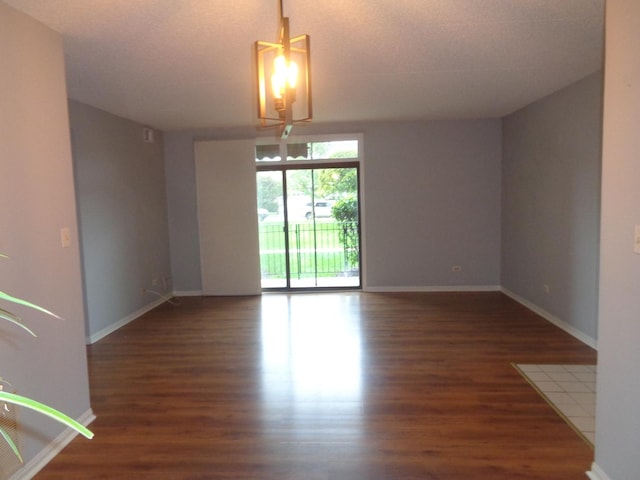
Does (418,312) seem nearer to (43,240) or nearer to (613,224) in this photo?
(613,224)

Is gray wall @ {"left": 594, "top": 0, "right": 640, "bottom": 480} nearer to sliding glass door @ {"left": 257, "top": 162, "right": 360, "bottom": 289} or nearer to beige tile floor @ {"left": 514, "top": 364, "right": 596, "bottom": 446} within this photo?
beige tile floor @ {"left": 514, "top": 364, "right": 596, "bottom": 446}

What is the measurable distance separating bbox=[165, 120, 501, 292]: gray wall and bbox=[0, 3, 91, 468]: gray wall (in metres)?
3.72

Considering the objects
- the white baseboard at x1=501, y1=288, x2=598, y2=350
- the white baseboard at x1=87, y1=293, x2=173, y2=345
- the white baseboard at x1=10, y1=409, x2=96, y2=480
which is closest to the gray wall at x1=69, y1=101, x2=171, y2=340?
the white baseboard at x1=87, y1=293, x2=173, y2=345

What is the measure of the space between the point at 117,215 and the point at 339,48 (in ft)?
10.6

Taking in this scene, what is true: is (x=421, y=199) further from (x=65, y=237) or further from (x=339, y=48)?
(x=65, y=237)

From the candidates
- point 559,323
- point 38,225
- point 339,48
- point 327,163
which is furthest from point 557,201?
point 38,225

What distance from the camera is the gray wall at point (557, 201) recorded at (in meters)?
3.84

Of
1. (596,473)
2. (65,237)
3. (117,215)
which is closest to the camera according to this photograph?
(596,473)

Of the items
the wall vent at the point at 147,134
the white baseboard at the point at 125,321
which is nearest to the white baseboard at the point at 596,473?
the white baseboard at the point at 125,321

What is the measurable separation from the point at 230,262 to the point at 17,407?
4158mm

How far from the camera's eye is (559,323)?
14.6 ft

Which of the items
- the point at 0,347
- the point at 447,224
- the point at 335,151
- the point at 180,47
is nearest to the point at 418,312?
the point at 447,224

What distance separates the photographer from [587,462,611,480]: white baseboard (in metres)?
2.00

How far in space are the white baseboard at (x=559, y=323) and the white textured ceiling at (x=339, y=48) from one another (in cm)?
230
